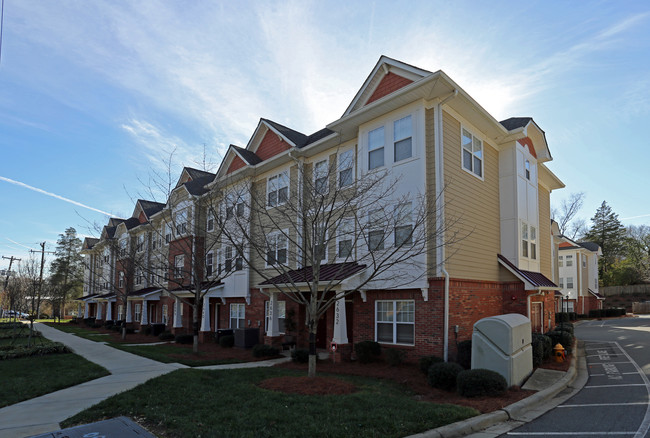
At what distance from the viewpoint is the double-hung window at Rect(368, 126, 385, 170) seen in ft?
50.5

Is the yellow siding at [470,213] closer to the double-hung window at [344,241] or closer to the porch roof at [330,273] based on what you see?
the porch roof at [330,273]

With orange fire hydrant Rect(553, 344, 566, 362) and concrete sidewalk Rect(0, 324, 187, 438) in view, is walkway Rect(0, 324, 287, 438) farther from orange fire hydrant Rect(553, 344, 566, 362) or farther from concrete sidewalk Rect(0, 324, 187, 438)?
orange fire hydrant Rect(553, 344, 566, 362)

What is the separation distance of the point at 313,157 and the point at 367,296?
22.6 ft

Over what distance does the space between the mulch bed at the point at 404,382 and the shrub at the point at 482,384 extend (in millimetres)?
144

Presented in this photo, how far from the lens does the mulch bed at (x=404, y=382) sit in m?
8.79

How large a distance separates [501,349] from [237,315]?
15.7 meters

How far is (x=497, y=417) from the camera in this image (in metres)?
7.65

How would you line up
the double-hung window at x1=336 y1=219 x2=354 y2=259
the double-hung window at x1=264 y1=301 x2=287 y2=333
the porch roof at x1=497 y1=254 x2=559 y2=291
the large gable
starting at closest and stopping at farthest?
1. the large gable
2. the double-hung window at x1=336 y1=219 x2=354 y2=259
3. the porch roof at x1=497 y1=254 x2=559 y2=291
4. the double-hung window at x1=264 y1=301 x2=287 y2=333

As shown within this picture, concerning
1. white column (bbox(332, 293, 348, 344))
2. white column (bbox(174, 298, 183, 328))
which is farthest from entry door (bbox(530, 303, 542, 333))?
white column (bbox(174, 298, 183, 328))

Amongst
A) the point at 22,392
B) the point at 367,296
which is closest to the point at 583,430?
the point at 367,296

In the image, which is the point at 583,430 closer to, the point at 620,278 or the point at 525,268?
the point at 525,268

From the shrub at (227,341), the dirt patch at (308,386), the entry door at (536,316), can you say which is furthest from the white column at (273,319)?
the entry door at (536,316)

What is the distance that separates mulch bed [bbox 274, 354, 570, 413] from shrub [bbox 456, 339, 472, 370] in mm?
1178

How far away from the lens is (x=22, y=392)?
380 inches
